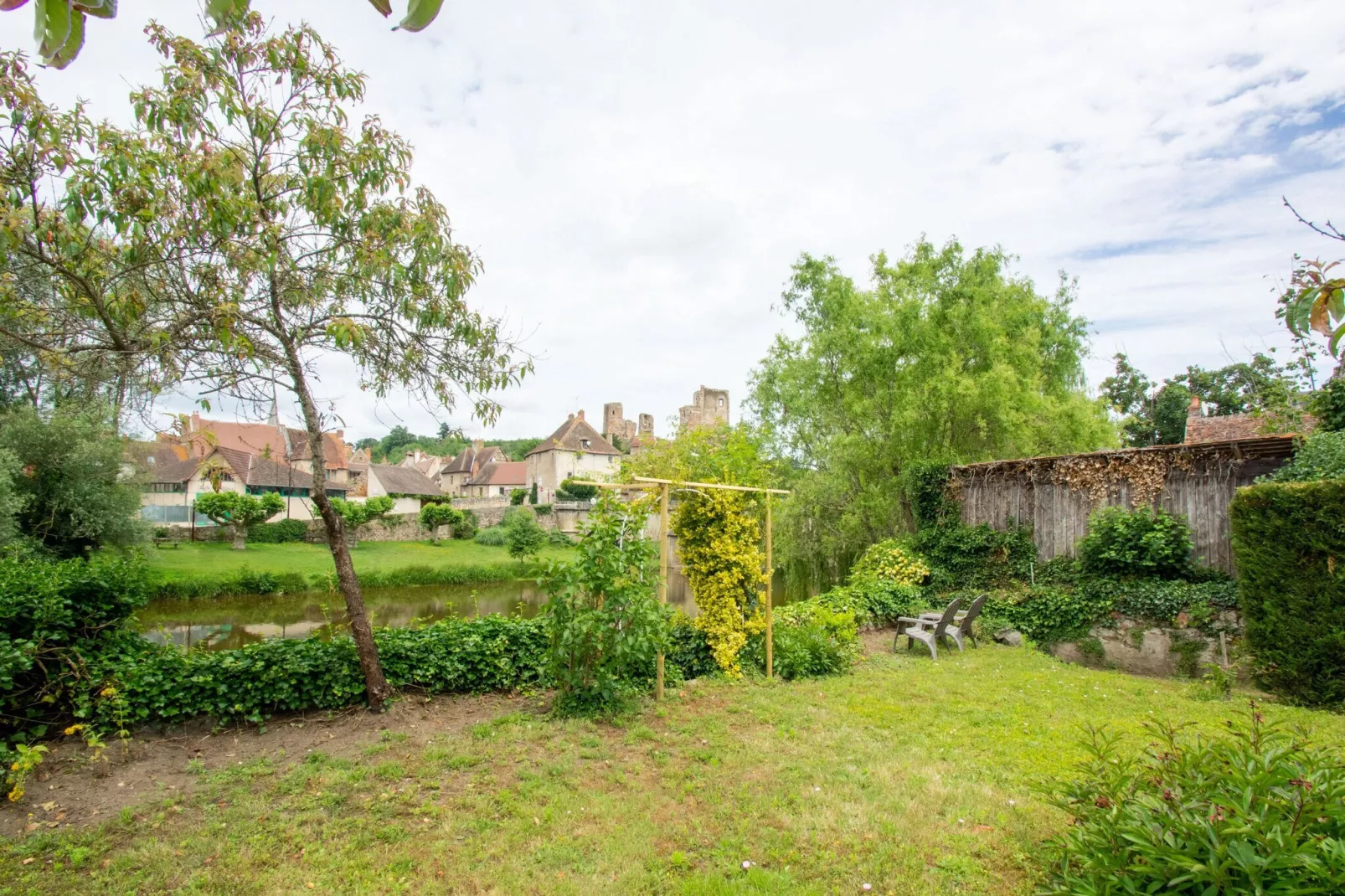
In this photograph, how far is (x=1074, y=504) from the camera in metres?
10.1

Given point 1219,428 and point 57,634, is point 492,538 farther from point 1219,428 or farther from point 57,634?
point 1219,428

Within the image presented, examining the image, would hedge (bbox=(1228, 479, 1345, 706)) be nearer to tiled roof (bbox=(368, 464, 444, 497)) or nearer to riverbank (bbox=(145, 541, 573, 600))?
riverbank (bbox=(145, 541, 573, 600))

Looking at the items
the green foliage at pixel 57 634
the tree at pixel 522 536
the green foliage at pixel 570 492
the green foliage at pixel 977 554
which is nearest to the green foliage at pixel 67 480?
the green foliage at pixel 57 634

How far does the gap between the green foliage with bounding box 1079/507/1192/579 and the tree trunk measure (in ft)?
31.8

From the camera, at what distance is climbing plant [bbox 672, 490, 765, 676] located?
710 centimetres

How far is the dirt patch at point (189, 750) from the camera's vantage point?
394 cm

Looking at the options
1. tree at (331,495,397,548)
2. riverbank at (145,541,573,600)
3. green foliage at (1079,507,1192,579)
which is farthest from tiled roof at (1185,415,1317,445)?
tree at (331,495,397,548)

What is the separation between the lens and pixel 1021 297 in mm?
13992

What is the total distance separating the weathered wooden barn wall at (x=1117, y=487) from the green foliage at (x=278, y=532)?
2524 cm

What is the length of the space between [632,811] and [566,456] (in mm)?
42527

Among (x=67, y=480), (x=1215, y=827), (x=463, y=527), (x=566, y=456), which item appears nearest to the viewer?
(x=1215, y=827)

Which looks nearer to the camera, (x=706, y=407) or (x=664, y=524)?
(x=664, y=524)

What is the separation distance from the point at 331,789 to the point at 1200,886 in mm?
4590

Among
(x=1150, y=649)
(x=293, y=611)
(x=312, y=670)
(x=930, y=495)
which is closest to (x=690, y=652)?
(x=312, y=670)
